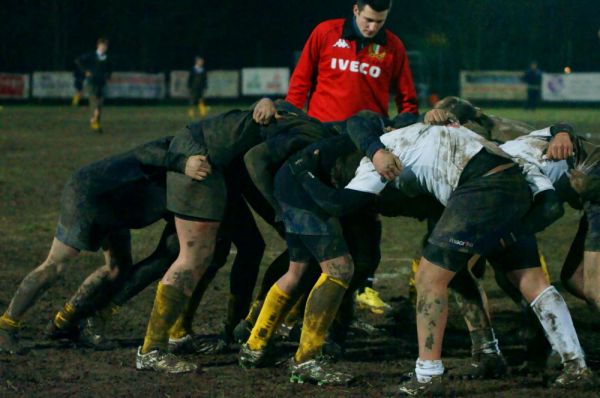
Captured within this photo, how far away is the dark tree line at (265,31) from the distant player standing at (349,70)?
34.3 meters

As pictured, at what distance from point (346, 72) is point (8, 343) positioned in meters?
3.16

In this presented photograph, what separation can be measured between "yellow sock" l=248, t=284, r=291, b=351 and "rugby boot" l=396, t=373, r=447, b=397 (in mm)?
996

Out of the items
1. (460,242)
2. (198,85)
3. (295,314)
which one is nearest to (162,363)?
(295,314)

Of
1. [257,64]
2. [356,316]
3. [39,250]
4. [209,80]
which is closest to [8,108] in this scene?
[209,80]

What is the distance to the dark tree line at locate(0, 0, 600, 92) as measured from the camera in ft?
149

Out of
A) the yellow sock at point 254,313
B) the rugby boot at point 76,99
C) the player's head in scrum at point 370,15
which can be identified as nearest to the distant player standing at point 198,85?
the rugby boot at point 76,99

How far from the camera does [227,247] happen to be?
7.45 meters

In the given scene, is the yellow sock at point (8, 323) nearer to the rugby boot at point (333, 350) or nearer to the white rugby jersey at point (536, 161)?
the rugby boot at point (333, 350)

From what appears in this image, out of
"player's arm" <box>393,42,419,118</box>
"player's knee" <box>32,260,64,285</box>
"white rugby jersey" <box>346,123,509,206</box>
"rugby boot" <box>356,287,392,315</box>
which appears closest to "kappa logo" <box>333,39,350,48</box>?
"player's arm" <box>393,42,419,118</box>

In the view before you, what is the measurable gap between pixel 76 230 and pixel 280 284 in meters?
1.37

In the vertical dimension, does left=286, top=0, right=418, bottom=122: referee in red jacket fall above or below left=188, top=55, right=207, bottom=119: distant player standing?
above

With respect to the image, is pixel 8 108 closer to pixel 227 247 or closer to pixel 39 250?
pixel 39 250

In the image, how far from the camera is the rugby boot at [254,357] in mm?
6574

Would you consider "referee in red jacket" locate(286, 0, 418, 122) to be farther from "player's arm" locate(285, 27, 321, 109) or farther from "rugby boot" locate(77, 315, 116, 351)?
"rugby boot" locate(77, 315, 116, 351)
